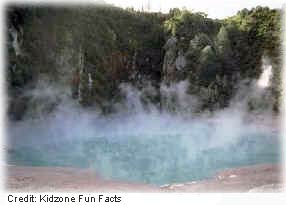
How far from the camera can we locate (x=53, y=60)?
4.79 meters

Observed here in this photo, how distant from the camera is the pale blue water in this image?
482cm

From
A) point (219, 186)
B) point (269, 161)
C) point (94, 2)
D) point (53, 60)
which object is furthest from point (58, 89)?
point (269, 161)

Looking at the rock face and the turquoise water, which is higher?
the rock face

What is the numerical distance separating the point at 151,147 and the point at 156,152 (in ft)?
0.21

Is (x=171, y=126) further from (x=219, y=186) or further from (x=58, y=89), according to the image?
(x=58, y=89)

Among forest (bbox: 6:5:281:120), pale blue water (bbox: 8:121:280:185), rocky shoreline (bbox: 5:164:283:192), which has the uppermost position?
forest (bbox: 6:5:281:120)

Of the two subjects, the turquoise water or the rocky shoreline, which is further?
the turquoise water

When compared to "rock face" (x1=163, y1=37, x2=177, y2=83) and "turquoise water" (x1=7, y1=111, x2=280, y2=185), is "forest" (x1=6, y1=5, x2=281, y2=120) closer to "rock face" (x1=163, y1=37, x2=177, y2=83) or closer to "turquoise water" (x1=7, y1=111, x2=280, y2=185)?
"rock face" (x1=163, y1=37, x2=177, y2=83)

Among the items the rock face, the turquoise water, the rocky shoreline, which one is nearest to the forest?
the rock face

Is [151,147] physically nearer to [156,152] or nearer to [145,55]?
[156,152]

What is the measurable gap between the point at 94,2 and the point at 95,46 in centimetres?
41

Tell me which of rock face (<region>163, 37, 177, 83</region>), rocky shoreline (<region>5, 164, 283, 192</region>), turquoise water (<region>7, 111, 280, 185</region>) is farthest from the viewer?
rock face (<region>163, 37, 177, 83</region>)

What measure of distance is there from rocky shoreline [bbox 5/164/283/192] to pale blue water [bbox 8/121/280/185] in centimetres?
6

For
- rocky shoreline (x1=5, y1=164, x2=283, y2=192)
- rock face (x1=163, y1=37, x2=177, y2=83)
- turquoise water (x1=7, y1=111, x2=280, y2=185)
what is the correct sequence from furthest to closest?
rock face (x1=163, y1=37, x2=177, y2=83), turquoise water (x1=7, y1=111, x2=280, y2=185), rocky shoreline (x1=5, y1=164, x2=283, y2=192)
